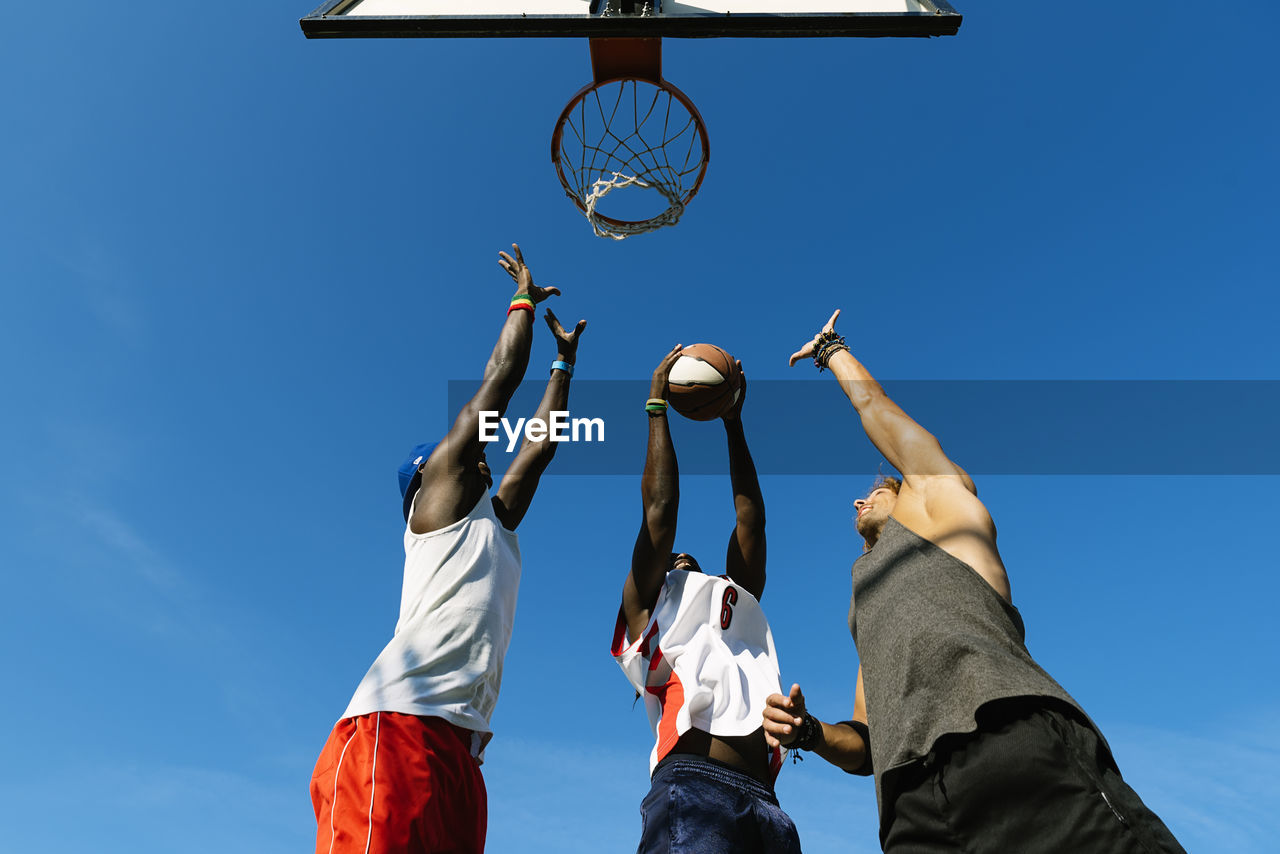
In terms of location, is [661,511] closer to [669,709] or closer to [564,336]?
[669,709]

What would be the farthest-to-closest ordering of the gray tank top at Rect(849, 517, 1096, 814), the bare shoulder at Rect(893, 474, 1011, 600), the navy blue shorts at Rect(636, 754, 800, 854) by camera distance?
the navy blue shorts at Rect(636, 754, 800, 854), the bare shoulder at Rect(893, 474, 1011, 600), the gray tank top at Rect(849, 517, 1096, 814)

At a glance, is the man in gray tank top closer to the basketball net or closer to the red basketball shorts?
the red basketball shorts

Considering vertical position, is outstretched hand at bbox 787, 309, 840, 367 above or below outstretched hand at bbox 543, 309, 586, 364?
below

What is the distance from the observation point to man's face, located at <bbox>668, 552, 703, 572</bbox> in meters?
5.04

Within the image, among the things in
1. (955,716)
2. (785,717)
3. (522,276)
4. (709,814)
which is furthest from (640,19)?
(709,814)

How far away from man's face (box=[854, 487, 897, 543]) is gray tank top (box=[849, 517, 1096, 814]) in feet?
1.63

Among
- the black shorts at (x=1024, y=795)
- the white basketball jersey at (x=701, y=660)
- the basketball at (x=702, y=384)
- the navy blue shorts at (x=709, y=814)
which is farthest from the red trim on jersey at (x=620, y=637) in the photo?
the black shorts at (x=1024, y=795)

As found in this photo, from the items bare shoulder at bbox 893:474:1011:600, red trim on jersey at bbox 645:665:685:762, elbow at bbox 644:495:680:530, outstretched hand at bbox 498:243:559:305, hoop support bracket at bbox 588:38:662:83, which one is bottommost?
red trim on jersey at bbox 645:665:685:762

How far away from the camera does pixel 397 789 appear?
345 centimetres

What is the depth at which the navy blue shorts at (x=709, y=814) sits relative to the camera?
347 centimetres

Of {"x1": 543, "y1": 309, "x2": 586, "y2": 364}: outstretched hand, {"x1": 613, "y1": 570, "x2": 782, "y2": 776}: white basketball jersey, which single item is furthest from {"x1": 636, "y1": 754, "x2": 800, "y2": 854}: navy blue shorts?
{"x1": 543, "y1": 309, "x2": 586, "y2": 364}: outstretched hand

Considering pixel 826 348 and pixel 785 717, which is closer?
pixel 785 717

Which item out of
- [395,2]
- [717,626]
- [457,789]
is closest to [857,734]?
[717,626]

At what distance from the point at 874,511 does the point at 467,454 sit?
7.19 feet
